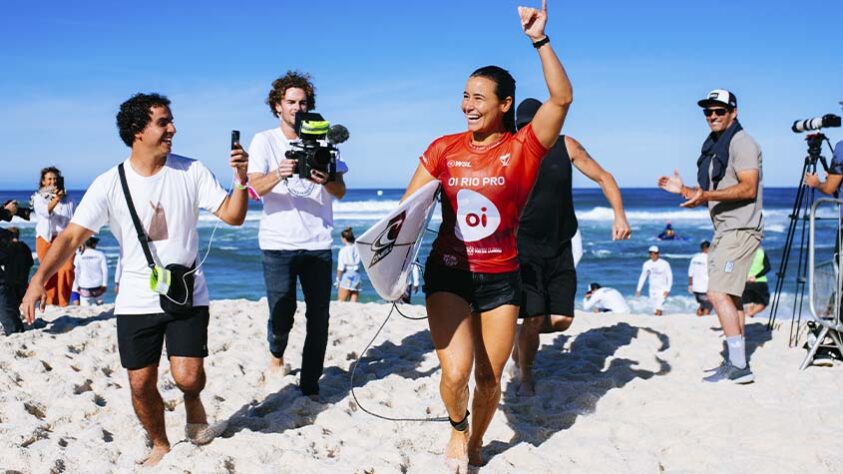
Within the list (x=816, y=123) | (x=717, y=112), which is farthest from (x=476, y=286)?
(x=816, y=123)

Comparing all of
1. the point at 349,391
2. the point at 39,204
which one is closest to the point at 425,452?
the point at 349,391

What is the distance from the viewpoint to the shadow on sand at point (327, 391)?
189 inches

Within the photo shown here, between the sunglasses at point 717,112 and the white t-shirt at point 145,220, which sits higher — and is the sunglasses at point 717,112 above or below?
above

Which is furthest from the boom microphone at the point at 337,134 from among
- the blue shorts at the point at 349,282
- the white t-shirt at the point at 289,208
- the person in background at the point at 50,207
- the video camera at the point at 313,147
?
the blue shorts at the point at 349,282

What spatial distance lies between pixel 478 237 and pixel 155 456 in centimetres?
207

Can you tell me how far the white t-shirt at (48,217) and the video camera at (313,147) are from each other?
5.51 m

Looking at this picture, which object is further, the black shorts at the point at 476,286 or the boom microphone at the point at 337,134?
the boom microphone at the point at 337,134

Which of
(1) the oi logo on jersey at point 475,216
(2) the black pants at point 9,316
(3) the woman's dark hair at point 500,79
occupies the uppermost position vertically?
(3) the woman's dark hair at point 500,79

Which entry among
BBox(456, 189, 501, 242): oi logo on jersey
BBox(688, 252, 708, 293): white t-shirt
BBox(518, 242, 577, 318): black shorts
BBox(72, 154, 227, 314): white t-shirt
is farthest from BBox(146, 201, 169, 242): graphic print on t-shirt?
BBox(688, 252, 708, 293): white t-shirt

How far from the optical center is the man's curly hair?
5262 millimetres

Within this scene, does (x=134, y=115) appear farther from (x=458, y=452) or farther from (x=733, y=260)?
(x=733, y=260)

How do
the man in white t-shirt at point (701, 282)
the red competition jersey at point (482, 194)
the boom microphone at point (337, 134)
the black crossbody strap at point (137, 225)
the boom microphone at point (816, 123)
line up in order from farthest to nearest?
1. the man in white t-shirt at point (701, 282)
2. the boom microphone at point (816, 123)
3. the boom microphone at point (337, 134)
4. the black crossbody strap at point (137, 225)
5. the red competition jersey at point (482, 194)

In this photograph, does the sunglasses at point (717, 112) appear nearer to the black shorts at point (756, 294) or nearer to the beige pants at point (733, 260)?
the beige pants at point (733, 260)

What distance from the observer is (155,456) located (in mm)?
4004
